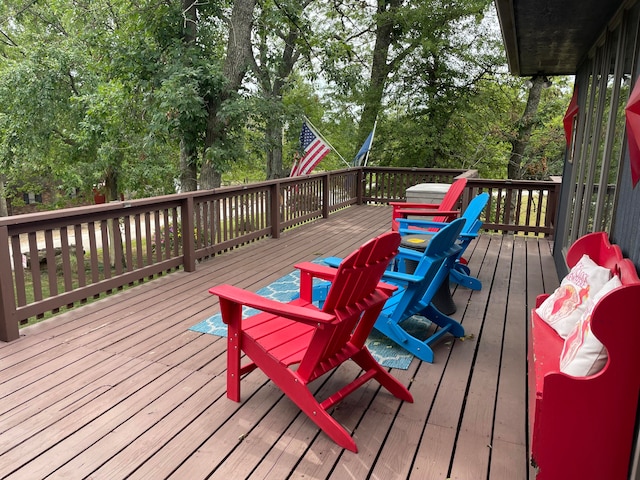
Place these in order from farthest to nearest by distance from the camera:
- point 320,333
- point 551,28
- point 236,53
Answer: point 236,53, point 551,28, point 320,333

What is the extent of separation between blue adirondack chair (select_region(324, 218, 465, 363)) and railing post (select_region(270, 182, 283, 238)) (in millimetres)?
3556

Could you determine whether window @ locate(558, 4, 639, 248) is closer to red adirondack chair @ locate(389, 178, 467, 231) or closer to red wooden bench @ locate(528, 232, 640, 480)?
red adirondack chair @ locate(389, 178, 467, 231)

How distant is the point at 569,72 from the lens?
19.3 feet

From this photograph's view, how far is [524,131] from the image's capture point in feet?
42.9

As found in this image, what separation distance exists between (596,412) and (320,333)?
1.06 m

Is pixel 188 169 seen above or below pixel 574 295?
above

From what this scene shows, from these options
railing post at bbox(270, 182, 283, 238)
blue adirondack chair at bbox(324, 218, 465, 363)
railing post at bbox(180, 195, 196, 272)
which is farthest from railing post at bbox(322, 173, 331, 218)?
blue adirondack chair at bbox(324, 218, 465, 363)

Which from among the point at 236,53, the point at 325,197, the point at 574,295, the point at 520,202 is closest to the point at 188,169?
the point at 236,53

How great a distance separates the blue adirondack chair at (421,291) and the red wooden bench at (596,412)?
1.24m

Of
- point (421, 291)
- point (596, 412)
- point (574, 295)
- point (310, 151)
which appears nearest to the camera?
point (596, 412)

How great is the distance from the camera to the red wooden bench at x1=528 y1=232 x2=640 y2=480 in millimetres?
1560

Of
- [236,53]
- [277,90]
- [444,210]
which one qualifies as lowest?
[444,210]

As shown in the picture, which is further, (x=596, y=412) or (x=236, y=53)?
(x=236, y=53)

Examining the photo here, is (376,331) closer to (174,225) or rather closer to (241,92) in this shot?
(174,225)
